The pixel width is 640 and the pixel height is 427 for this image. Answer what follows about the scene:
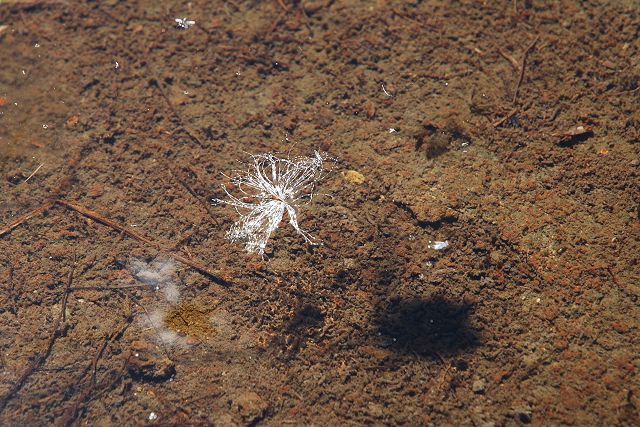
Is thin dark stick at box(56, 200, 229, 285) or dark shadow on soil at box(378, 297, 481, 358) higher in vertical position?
dark shadow on soil at box(378, 297, 481, 358)

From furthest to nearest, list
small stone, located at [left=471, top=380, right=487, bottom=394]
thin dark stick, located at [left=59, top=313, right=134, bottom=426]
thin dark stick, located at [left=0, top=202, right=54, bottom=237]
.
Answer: thin dark stick, located at [left=0, top=202, right=54, bottom=237], thin dark stick, located at [left=59, top=313, right=134, bottom=426], small stone, located at [left=471, top=380, right=487, bottom=394]

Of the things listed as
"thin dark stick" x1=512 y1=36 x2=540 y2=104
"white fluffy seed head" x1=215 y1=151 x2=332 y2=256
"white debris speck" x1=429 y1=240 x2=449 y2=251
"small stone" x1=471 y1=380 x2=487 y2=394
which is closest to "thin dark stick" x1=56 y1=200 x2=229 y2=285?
"white fluffy seed head" x1=215 y1=151 x2=332 y2=256

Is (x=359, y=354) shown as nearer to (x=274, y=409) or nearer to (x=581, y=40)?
(x=274, y=409)

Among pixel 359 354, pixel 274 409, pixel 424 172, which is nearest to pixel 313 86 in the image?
pixel 424 172

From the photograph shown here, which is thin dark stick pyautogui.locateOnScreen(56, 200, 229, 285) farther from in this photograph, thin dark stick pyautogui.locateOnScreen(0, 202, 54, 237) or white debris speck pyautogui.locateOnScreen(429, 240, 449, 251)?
white debris speck pyautogui.locateOnScreen(429, 240, 449, 251)

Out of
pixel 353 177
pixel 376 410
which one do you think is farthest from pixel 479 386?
pixel 353 177

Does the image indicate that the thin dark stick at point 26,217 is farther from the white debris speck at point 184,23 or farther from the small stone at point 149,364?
the white debris speck at point 184,23

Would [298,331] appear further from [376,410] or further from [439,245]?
[439,245]
